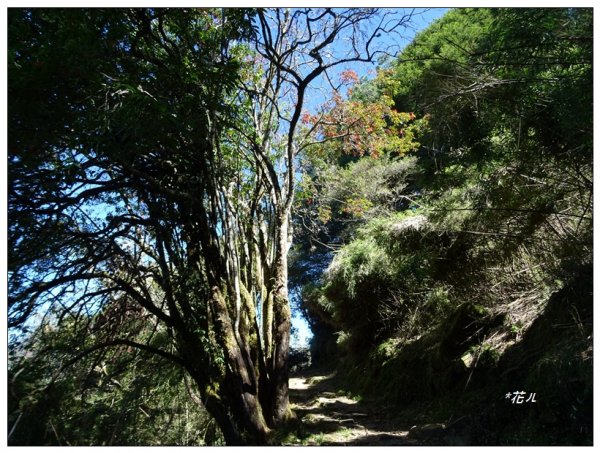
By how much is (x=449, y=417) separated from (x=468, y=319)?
1557 millimetres

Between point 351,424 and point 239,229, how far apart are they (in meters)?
3.28

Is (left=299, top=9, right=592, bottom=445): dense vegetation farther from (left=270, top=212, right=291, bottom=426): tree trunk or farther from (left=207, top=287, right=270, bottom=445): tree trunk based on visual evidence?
(left=207, top=287, right=270, bottom=445): tree trunk

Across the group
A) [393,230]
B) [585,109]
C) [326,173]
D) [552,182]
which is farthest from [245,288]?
[326,173]

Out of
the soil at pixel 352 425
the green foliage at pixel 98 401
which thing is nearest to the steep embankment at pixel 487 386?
the soil at pixel 352 425

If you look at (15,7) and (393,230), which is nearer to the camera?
(15,7)

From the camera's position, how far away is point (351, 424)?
6141 mm

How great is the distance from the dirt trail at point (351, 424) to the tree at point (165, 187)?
68cm

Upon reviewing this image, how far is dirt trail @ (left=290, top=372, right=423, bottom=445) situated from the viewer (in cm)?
512

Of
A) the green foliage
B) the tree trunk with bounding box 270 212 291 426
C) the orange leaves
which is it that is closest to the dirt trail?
the tree trunk with bounding box 270 212 291 426

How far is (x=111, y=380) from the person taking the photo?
242 inches

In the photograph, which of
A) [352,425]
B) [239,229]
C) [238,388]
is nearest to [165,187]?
[239,229]

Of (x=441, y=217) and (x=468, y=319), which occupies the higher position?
(x=441, y=217)

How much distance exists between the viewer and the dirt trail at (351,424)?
512 centimetres
